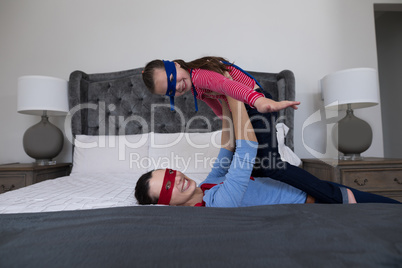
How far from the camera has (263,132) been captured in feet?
4.28

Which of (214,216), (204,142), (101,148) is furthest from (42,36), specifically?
(214,216)

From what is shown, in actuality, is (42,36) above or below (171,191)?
above

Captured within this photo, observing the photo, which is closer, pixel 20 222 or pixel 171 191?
pixel 20 222

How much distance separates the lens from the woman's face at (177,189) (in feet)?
3.93

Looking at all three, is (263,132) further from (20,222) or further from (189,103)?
(189,103)

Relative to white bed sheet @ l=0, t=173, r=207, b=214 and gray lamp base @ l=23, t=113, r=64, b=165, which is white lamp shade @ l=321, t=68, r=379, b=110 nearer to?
white bed sheet @ l=0, t=173, r=207, b=214

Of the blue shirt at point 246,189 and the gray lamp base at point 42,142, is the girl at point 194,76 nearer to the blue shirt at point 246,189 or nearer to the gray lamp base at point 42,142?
the blue shirt at point 246,189

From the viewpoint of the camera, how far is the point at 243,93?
3.59 ft

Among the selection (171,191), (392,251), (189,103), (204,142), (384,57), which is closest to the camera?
(392,251)

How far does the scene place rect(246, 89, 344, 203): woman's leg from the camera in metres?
1.12

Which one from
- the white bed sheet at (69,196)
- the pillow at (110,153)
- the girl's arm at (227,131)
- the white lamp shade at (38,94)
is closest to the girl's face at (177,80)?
the girl's arm at (227,131)

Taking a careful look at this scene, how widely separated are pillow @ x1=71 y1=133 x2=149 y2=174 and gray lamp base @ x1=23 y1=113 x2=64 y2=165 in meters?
0.25

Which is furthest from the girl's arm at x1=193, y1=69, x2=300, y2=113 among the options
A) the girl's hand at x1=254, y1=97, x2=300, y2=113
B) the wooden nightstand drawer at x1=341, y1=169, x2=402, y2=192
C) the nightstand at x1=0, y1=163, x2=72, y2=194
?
the nightstand at x1=0, y1=163, x2=72, y2=194

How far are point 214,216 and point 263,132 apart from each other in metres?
0.69
